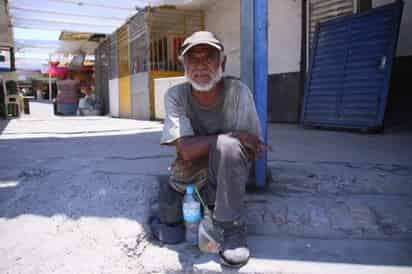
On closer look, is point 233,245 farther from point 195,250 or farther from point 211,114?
point 211,114

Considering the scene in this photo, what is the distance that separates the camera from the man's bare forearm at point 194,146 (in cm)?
187

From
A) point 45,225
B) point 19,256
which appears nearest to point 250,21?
point 45,225

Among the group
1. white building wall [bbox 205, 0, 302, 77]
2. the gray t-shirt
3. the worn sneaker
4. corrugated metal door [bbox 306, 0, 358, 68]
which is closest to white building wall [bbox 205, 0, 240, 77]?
white building wall [bbox 205, 0, 302, 77]

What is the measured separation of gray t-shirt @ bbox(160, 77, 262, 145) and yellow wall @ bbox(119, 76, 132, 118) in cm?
830

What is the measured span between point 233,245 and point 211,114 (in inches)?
32.4

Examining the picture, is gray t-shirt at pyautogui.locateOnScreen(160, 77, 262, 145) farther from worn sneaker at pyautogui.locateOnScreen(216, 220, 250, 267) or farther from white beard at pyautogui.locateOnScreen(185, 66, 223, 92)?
worn sneaker at pyautogui.locateOnScreen(216, 220, 250, 267)

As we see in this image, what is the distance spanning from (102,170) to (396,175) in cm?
238

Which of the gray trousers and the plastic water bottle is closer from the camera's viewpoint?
the gray trousers

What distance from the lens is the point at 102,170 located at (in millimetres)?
2785

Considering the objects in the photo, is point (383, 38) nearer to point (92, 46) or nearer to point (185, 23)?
point (185, 23)

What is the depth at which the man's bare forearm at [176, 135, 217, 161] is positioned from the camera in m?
1.87

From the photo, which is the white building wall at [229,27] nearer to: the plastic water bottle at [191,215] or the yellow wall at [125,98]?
the yellow wall at [125,98]

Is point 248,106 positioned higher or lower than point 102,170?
higher

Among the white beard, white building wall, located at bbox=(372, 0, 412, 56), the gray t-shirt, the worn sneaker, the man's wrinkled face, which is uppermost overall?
white building wall, located at bbox=(372, 0, 412, 56)
